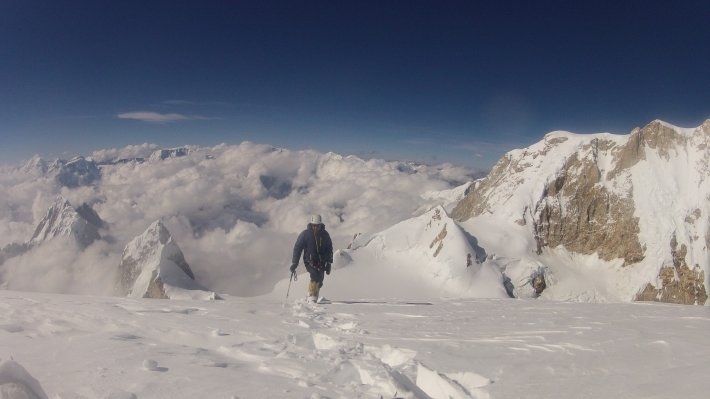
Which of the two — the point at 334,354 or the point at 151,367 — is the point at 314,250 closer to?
the point at 334,354

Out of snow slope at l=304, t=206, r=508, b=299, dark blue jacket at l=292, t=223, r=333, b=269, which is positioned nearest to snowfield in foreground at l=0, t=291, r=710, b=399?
dark blue jacket at l=292, t=223, r=333, b=269

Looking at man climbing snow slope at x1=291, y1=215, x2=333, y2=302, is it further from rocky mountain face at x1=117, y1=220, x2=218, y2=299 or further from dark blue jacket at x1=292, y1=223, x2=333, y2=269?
rocky mountain face at x1=117, y1=220, x2=218, y2=299

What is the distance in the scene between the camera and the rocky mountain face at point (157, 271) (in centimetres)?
12456

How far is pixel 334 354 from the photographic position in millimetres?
Result: 6914

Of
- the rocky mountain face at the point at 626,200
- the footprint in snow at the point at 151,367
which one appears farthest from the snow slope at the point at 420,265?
the footprint in snow at the point at 151,367

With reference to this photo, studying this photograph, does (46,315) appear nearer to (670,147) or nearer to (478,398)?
(478,398)

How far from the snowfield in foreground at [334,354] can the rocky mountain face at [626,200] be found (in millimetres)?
89238

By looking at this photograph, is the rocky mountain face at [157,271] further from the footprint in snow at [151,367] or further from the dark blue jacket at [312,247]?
the footprint in snow at [151,367]

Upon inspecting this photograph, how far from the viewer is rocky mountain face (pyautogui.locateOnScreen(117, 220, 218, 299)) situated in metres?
125

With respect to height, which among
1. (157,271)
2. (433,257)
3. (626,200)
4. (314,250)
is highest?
(626,200)

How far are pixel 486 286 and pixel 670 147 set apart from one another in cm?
5747

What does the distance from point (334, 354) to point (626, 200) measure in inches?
4320

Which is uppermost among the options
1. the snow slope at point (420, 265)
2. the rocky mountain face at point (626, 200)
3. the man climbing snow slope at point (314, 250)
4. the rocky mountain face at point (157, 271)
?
the rocky mountain face at point (626, 200)

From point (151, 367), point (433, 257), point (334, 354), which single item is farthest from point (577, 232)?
point (151, 367)
